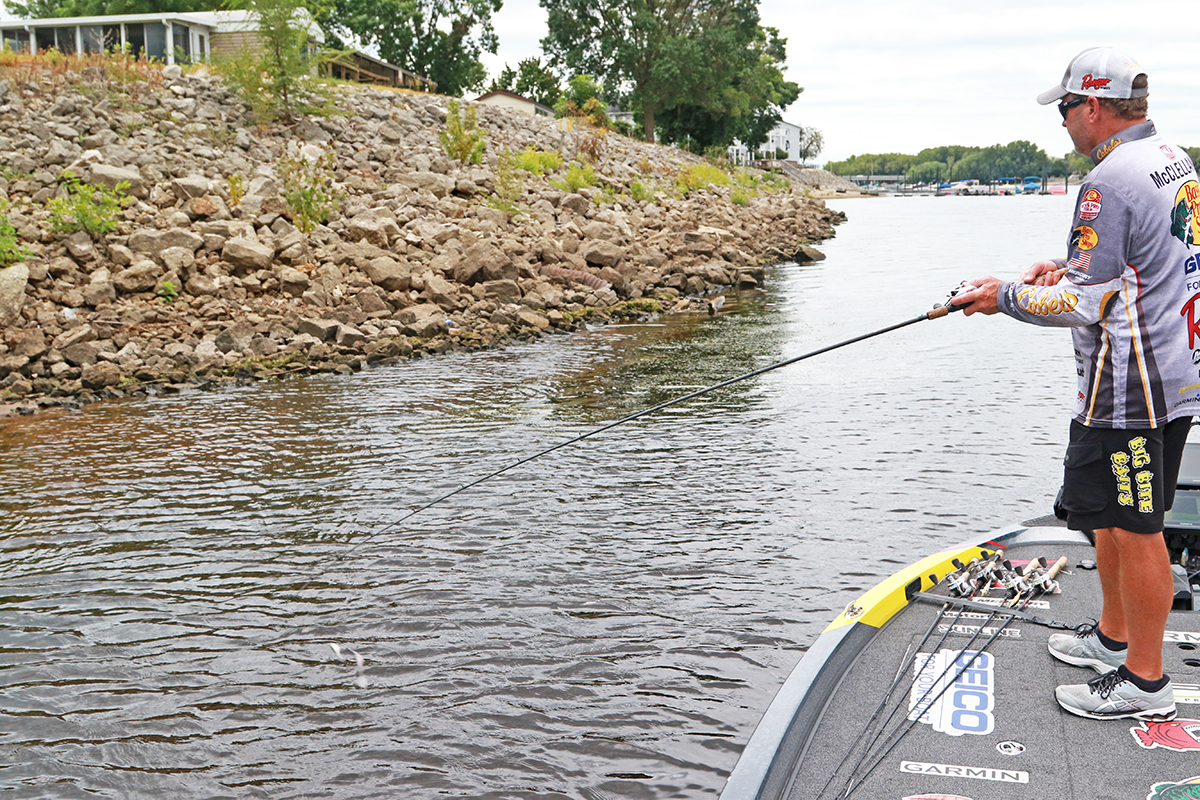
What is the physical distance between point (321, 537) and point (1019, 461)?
6343 mm

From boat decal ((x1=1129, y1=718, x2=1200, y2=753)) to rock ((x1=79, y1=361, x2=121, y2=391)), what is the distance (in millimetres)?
12330

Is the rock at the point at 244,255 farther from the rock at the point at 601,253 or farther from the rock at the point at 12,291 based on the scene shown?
the rock at the point at 601,253

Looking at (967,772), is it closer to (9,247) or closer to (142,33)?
(9,247)

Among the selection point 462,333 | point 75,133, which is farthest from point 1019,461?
point 75,133

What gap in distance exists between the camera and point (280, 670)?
555cm

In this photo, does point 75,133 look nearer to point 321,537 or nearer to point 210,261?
point 210,261

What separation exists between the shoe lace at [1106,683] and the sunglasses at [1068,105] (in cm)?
217

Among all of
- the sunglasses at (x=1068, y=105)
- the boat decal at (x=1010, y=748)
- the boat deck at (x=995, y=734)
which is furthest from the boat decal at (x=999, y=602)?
the sunglasses at (x=1068, y=105)

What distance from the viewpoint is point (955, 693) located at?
4066mm

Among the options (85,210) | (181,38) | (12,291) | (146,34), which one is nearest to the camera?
(12,291)

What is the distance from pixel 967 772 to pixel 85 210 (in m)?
16.5

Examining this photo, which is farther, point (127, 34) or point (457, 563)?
point (127, 34)

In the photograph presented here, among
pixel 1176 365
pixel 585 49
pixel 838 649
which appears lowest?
pixel 838 649

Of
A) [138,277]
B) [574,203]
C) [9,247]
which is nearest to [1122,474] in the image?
[138,277]
